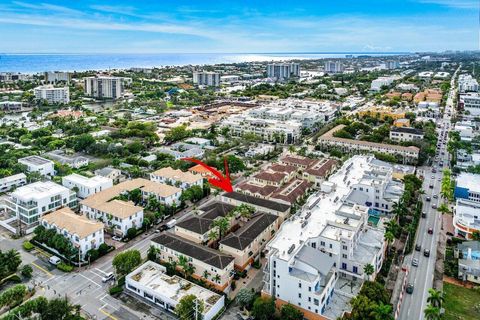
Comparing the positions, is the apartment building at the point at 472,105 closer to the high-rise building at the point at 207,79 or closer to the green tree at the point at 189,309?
the green tree at the point at 189,309

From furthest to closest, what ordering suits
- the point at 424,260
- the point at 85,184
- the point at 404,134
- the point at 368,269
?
1. the point at 404,134
2. the point at 85,184
3. the point at 424,260
4. the point at 368,269

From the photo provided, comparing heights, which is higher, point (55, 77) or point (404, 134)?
point (55, 77)

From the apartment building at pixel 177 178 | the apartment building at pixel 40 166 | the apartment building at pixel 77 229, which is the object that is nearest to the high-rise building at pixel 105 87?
the apartment building at pixel 40 166

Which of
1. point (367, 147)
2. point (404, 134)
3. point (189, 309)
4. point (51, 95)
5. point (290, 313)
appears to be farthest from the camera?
point (51, 95)

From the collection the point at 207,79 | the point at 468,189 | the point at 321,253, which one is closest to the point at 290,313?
the point at 321,253

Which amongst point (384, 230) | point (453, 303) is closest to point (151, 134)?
point (384, 230)

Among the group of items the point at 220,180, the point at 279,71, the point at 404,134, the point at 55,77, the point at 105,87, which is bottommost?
the point at 220,180

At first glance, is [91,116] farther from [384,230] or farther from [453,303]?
[453,303]

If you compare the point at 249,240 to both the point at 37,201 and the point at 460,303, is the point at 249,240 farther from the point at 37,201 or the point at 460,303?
the point at 37,201
